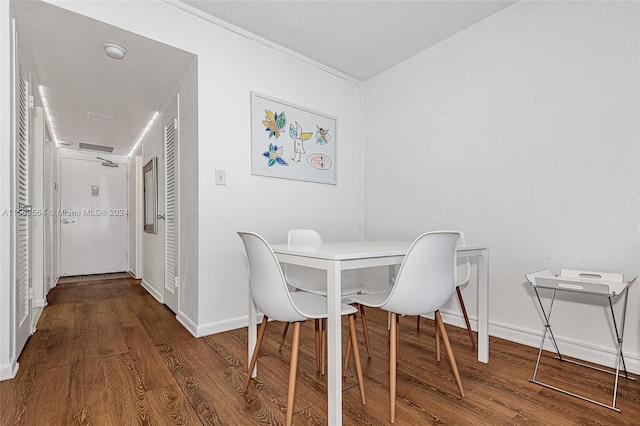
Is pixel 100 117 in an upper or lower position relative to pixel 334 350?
upper

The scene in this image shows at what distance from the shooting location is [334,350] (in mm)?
1253

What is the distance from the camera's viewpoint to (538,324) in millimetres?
2191

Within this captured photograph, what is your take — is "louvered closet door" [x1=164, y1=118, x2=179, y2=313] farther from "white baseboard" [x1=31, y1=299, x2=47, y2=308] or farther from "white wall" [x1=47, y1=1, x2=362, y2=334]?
"white baseboard" [x1=31, y1=299, x2=47, y2=308]

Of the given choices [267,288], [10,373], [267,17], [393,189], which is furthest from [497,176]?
[10,373]

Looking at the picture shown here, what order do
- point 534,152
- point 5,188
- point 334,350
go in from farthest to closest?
point 534,152
point 5,188
point 334,350

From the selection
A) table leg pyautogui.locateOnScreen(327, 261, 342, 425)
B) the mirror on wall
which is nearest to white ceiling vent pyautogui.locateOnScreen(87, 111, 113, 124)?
the mirror on wall

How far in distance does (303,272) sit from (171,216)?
67.1 inches

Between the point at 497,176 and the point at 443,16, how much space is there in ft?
4.29

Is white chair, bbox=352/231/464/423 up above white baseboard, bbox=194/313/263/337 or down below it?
above

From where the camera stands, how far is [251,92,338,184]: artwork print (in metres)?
2.77

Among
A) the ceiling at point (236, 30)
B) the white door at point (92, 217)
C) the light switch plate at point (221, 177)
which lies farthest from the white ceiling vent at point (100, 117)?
the light switch plate at point (221, 177)

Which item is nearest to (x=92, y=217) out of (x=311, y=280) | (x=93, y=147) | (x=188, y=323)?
(x=93, y=147)

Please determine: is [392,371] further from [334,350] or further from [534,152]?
[534,152]

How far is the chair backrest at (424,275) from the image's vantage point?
4.54 ft
